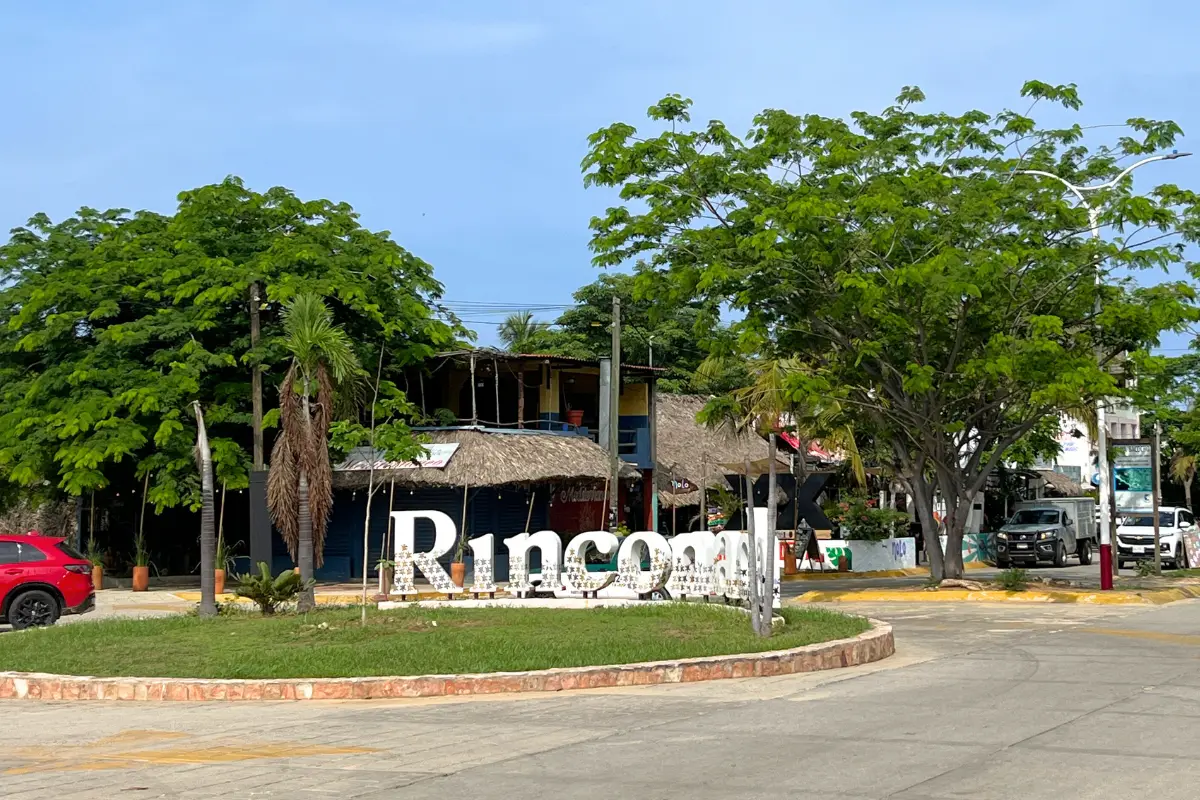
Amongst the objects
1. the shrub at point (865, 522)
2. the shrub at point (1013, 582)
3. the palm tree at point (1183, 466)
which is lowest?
the shrub at point (1013, 582)

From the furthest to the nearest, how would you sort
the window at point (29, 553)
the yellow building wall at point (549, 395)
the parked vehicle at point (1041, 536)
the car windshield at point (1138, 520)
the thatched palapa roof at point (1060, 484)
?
the thatched palapa roof at point (1060, 484) → the car windshield at point (1138, 520) → the parked vehicle at point (1041, 536) → the yellow building wall at point (549, 395) → the window at point (29, 553)

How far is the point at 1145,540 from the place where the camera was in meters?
43.6

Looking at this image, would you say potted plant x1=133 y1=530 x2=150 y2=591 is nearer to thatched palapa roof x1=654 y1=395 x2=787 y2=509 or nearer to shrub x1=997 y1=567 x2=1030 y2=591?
thatched palapa roof x1=654 y1=395 x2=787 y2=509

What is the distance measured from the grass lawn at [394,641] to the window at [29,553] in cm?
327

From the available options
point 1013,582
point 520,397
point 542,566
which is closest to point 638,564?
point 542,566

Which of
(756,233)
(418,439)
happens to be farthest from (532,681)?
(418,439)

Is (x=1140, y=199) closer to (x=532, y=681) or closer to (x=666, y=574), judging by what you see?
(x=666, y=574)

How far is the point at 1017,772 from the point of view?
9.29m

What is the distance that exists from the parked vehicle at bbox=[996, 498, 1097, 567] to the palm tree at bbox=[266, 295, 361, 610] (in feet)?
82.6

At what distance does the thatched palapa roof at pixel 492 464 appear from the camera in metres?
34.8

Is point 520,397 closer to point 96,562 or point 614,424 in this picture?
point 614,424

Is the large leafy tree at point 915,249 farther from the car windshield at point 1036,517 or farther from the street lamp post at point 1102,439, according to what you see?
the car windshield at point 1036,517

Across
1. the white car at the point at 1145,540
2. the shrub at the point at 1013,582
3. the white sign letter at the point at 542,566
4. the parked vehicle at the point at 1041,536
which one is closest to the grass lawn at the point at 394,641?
the white sign letter at the point at 542,566

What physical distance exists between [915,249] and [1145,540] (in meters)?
20.6
